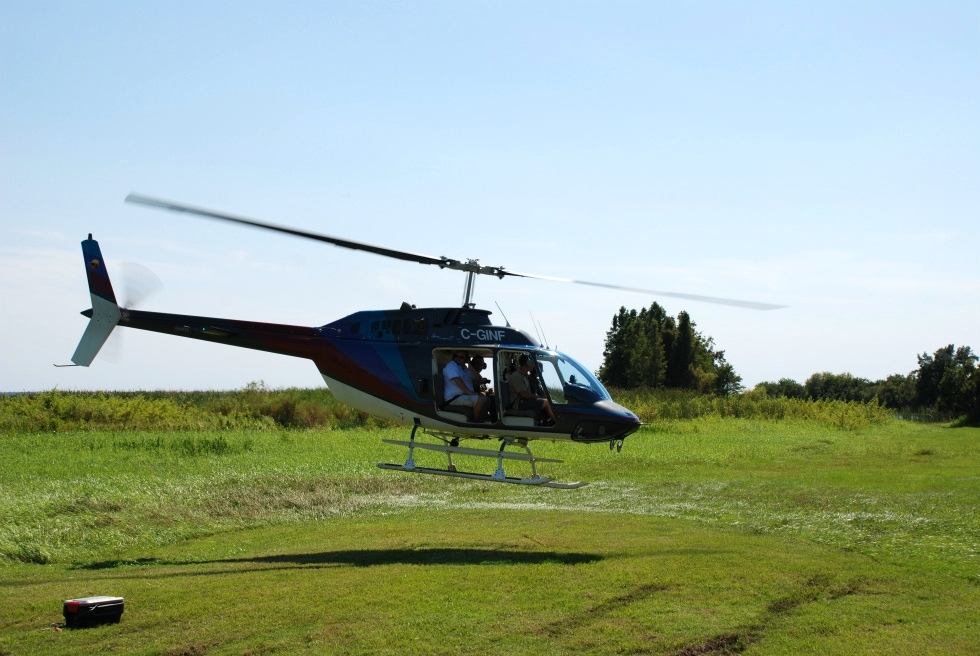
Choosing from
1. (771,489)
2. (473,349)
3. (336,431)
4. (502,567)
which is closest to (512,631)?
(502,567)

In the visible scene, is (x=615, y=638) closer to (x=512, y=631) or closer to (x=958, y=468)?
(x=512, y=631)

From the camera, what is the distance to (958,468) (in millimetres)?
27312

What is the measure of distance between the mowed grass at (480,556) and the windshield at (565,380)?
2443 millimetres

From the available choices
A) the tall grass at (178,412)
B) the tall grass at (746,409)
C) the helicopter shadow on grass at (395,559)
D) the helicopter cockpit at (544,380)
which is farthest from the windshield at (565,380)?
the tall grass at (746,409)

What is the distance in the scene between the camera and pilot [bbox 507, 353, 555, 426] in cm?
1534

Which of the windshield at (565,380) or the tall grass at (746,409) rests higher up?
the windshield at (565,380)

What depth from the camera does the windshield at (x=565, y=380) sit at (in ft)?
50.2

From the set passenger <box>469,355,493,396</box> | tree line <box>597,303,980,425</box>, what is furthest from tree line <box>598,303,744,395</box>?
passenger <box>469,355,493,396</box>

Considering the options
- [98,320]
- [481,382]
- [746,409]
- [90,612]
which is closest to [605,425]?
[481,382]

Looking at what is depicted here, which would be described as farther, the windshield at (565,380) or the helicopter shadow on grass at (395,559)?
the windshield at (565,380)

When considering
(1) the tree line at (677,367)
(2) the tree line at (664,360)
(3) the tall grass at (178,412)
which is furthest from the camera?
(2) the tree line at (664,360)

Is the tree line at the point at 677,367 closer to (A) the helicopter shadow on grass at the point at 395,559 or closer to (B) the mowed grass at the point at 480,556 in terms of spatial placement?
(B) the mowed grass at the point at 480,556

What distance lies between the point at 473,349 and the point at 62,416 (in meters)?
27.1

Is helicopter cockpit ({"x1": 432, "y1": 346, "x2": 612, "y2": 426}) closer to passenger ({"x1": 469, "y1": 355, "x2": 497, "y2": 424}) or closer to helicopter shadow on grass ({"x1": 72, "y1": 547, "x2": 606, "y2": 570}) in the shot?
passenger ({"x1": 469, "y1": 355, "x2": 497, "y2": 424})
